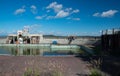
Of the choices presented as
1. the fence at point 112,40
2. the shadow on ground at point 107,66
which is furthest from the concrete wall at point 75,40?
the shadow on ground at point 107,66

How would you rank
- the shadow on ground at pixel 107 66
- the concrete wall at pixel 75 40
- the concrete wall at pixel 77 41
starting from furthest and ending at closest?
the concrete wall at pixel 75 40
the concrete wall at pixel 77 41
the shadow on ground at pixel 107 66

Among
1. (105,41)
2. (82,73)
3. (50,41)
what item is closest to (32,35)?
(50,41)

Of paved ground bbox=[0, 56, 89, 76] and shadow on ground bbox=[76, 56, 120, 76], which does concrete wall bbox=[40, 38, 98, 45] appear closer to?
shadow on ground bbox=[76, 56, 120, 76]

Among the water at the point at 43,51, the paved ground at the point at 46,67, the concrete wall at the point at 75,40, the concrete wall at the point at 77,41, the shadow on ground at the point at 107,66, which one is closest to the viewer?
the paved ground at the point at 46,67

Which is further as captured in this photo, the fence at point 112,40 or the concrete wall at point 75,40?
the concrete wall at point 75,40

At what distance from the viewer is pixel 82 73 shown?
8.23m

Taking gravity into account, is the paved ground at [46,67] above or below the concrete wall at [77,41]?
below

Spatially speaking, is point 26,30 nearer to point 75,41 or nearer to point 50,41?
point 50,41

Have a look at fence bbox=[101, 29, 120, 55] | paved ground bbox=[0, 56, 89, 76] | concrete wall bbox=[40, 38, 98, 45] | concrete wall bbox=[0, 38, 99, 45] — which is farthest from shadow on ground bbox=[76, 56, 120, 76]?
concrete wall bbox=[0, 38, 99, 45]

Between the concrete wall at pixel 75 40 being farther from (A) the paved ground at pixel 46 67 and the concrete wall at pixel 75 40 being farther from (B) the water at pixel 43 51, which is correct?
(A) the paved ground at pixel 46 67

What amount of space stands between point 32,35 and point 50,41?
305cm

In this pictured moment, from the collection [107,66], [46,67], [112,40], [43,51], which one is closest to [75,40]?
[43,51]

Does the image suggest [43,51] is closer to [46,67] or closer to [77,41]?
[77,41]

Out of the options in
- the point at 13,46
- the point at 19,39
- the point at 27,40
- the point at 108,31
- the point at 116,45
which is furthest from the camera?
the point at 27,40
